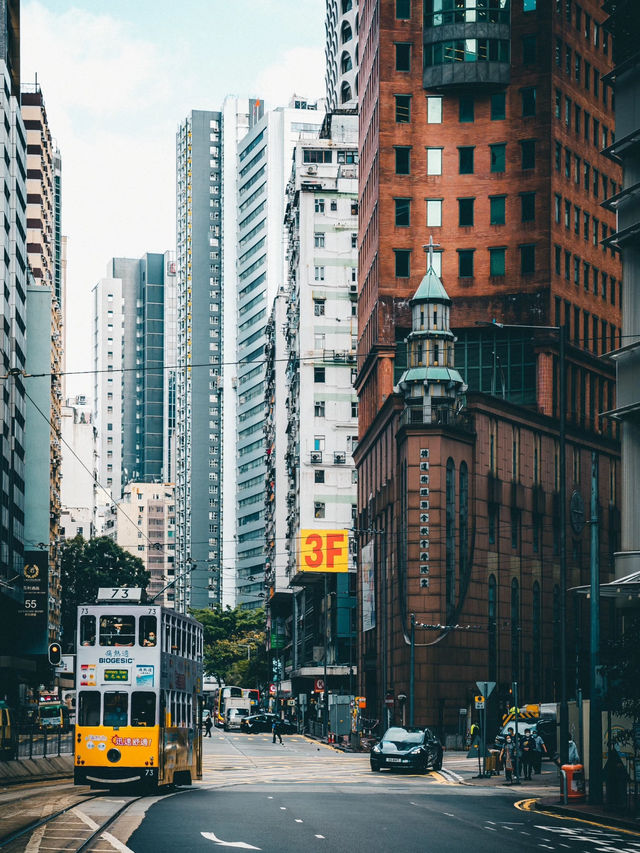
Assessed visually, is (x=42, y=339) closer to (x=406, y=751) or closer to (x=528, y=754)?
(x=406, y=751)

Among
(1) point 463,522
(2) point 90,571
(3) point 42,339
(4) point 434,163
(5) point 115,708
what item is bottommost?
(5) point 115,708

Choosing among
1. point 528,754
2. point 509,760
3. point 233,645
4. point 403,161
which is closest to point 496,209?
point 403,161

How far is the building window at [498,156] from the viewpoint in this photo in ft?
314

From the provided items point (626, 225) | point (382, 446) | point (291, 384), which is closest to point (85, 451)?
point (291, 384)

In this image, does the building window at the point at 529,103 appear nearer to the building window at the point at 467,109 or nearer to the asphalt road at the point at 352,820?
the building window at the point at 467,109

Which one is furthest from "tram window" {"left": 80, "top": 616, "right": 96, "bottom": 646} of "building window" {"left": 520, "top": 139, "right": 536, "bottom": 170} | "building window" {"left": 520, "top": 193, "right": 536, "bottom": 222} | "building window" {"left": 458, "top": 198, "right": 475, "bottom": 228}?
"building window" {"left": 520, "top": 139, "right": 536, "bottom": 170}

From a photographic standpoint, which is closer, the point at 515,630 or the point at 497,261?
the point at 515,630

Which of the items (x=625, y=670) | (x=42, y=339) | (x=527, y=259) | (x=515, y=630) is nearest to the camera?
(x=625, y=670)

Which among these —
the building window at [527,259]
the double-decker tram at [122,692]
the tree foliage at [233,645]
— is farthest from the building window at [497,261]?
the tree foliage at [233,645]

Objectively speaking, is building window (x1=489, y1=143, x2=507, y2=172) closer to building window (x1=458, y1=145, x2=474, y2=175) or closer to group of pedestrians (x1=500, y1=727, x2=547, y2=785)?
building window (x1=458, y1=145, x2=474, y2=175)

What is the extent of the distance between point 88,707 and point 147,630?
2.30 metres

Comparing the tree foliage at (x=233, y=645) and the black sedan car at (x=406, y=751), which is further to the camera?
the tree foliage at (x=233, y=645)

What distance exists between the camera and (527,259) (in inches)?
3728

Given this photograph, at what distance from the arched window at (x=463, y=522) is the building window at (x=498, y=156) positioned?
22603mm
